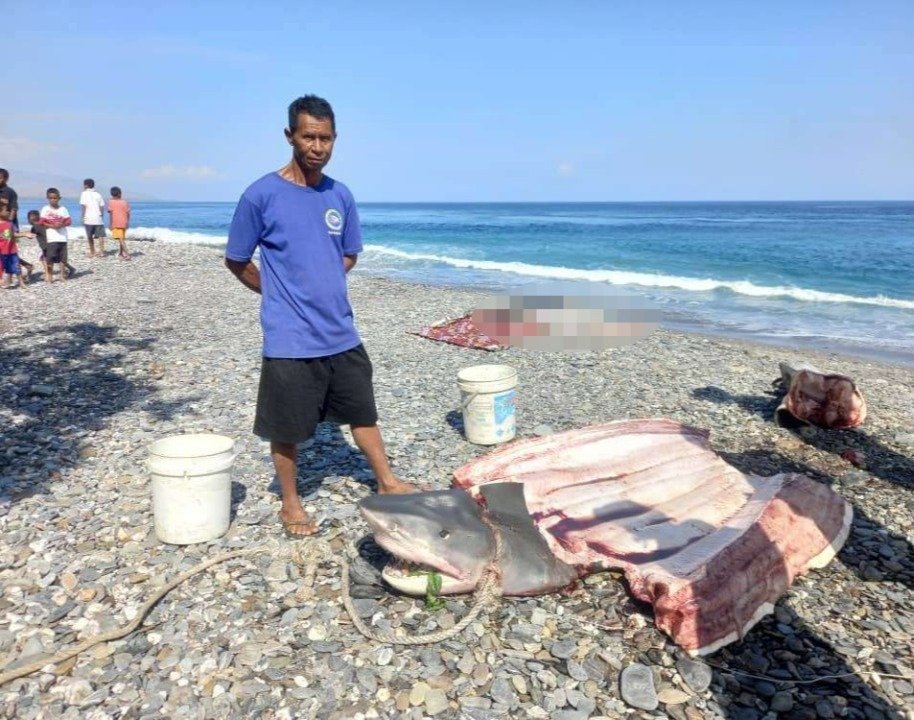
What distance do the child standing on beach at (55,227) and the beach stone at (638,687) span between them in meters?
15.4

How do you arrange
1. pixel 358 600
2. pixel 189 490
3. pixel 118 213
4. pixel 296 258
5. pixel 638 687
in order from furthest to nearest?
pixel 118 213 → pixel 189 490 → pixel 296 258 → pixel 358 600 → pixel 638 687

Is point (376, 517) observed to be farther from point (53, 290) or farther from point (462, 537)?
point (53, 290)

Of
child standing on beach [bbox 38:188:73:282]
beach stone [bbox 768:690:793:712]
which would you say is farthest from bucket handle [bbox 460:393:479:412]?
child standing on beach [bbox 38:188:73:282]


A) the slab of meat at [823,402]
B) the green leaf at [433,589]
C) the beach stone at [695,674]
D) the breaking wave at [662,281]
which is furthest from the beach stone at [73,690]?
the breaking wave at [662,281]

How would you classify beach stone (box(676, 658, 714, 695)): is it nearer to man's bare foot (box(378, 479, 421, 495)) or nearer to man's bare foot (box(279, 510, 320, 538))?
man's bare foot (box(378, 479, 421, 495))

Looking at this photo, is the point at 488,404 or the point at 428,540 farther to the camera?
the point at 488,404

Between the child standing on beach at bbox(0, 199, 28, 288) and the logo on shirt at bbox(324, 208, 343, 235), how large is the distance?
11810 millimetres

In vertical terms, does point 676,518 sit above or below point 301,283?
below

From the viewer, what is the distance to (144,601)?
3527mm

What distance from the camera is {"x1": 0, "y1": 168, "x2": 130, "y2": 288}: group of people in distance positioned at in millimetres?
13000

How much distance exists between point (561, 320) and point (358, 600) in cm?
718

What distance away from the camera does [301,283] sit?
12.6 ft

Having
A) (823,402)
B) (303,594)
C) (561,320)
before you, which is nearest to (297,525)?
(303,594)

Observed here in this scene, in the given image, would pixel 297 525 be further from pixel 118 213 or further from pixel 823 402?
pixel 118 213
